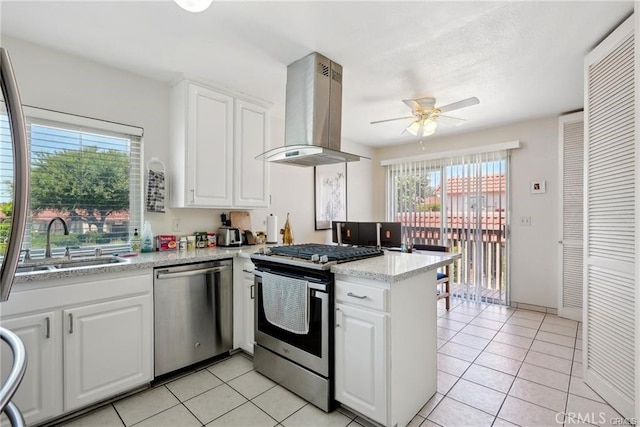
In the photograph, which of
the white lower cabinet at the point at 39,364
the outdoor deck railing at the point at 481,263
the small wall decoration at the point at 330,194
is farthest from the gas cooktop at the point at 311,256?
the outdoor deck railing at the point at 481,263

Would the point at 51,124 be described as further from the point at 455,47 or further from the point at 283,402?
the point at 455,47

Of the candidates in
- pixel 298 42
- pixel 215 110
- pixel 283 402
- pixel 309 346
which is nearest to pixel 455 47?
pixel 298 42

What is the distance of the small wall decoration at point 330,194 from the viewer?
439 centimetres

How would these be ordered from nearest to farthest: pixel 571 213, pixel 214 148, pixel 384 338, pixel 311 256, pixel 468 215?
pixel 384 338 < pixel 311 256 < pixel 214 148 < pixel 571 213 < pixel 468 215

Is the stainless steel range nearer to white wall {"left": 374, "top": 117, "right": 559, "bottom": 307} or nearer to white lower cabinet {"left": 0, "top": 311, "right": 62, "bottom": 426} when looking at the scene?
white lower cabinet {"left": 0, "top": 311, "right": 62, "bottom": 426}

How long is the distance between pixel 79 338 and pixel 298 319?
132 cm

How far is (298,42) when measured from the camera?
2.15m

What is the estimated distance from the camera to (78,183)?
240 centimetres

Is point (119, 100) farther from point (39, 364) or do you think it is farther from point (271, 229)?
point (39, 364)

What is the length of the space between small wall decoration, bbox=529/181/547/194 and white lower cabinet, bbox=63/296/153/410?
4377 mm

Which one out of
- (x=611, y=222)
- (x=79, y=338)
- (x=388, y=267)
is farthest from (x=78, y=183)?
(x=611, y=222)

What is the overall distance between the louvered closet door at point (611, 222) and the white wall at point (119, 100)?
2.30 meters

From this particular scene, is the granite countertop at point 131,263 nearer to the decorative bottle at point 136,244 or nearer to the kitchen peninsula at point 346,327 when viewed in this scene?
the kitchen peninsula at point 346,327

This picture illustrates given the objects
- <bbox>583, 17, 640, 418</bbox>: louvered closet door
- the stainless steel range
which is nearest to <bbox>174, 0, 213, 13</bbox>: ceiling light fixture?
the stainless steel range
